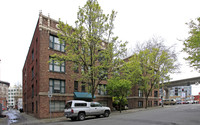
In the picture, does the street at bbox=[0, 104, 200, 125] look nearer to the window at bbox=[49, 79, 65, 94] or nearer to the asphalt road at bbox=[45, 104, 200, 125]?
the asphalt road at bbox=[45, 104, 200, 125]

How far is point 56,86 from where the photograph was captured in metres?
22.8

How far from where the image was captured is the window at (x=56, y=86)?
2231 cm

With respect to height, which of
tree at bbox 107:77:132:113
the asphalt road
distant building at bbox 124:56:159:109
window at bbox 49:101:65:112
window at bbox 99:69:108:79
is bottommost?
distant building at bbox 124:56:159:109

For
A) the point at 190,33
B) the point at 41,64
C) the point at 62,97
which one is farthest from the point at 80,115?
the point at 190,33

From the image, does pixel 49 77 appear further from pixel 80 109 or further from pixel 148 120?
pixel 148 120

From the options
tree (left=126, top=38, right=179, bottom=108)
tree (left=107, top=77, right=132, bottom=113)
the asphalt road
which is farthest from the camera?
tree (left=126, top=38, right=179, bottom=108)

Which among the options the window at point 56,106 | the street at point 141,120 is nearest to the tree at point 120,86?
the street at point 141,120

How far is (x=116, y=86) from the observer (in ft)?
80.5

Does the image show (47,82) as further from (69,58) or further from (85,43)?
(85,43)

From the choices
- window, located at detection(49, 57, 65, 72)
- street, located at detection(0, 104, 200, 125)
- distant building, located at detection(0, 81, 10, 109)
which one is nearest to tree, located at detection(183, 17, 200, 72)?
street, located at detection(0, 104, 200, 125)

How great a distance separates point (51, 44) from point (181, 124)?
17774 millimetres

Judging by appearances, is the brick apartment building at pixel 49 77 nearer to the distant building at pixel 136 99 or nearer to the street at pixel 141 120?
the street at pixel 141 120

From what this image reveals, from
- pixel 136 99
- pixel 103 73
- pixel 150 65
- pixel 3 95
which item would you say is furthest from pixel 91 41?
pixel 3 95

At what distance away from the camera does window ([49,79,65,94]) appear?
2231cm
